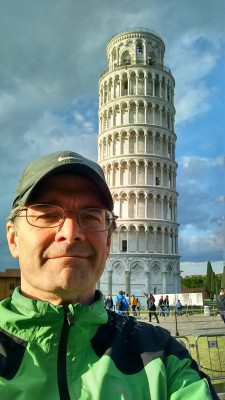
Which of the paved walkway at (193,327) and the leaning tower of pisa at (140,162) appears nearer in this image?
the paved walkway at (193,327)

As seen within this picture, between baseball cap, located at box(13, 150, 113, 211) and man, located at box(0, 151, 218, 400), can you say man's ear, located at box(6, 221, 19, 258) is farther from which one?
baseball cap, located at box(13, 150, 113, 211)

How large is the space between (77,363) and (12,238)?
647 mm

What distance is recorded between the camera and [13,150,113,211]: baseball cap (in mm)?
1503

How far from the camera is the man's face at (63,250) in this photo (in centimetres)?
144

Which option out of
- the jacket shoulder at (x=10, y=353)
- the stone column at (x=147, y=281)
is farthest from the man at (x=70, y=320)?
the stone column at (x=147, y=281)

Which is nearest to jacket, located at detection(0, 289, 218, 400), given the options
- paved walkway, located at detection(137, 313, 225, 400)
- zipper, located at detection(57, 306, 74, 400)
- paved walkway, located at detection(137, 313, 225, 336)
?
zipper, located at detection(57, 306, 74, 400)

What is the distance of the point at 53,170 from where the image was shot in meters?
1.51

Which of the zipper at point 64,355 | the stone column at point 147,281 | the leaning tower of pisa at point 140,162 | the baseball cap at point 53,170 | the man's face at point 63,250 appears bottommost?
Answer: the stone column at point 147,281

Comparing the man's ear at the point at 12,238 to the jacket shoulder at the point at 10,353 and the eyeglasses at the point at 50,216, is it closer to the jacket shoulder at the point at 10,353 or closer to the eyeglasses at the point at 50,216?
the eyeglasses at the point at 50,216

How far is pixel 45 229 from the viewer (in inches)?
59.1

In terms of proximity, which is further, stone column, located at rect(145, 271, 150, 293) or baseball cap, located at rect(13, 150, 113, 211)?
stone column, located at rect(145, 271, 150, 293)

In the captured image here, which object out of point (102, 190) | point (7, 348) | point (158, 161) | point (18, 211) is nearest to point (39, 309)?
point (7, 348)

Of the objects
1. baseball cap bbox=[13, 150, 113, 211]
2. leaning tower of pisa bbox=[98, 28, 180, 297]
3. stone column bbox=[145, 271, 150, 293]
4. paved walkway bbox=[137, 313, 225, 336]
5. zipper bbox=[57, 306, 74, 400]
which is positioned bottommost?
paved walkway bbox=[137, 313, 225, 336]

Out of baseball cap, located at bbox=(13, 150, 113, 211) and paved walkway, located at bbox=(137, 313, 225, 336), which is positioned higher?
baseball cap, located at bbox=(13, 150, 113, 211)
